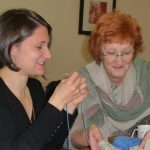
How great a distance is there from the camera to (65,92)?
3.67ft

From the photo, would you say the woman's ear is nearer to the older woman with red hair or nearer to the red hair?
the older woman with red hair

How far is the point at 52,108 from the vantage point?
3.56ft

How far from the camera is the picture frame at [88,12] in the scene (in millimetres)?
2650

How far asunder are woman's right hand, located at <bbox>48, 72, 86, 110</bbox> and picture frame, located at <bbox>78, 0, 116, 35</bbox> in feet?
5.08

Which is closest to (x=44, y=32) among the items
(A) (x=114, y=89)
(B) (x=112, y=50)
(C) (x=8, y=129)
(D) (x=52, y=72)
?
(C) (x=8, y=129)

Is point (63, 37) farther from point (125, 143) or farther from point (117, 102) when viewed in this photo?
point (125, 143)

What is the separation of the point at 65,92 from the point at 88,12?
1.67m

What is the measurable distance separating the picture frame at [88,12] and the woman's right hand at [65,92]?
61.0 inches

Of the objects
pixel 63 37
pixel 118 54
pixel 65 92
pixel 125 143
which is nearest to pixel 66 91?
pixel 65 92

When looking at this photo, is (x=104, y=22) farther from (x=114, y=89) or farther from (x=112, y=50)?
(x=114, y=89)

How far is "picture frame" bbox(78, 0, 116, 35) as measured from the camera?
2650 millimetres

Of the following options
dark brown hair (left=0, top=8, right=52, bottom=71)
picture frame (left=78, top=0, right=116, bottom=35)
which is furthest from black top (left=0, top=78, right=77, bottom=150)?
picture frame (left=78, top=0, right=116, bottom=35)

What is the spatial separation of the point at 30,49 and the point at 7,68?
0.12 meters

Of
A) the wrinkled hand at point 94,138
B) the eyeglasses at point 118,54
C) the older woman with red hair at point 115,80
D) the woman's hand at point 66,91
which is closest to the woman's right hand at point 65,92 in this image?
the woman's hand at point 66,91
